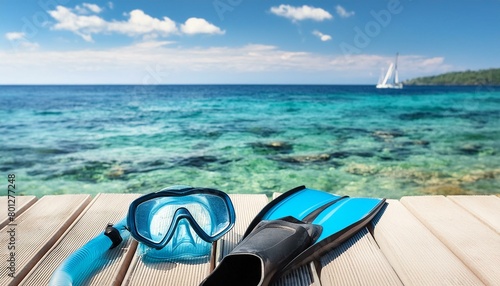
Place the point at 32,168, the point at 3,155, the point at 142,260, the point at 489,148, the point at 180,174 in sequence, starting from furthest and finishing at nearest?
the point at 489,148
the point at 3,155
the point at 32,168
the point at 180,174
the point at 142,260

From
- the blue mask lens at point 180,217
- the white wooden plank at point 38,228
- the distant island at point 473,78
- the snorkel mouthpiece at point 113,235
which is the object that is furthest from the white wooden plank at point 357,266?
the distant island at point 473,78

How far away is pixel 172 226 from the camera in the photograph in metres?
1.76

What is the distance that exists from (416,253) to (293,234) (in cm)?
62

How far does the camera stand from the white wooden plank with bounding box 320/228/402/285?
62.4 inches

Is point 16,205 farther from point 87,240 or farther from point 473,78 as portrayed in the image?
→ point 473,78

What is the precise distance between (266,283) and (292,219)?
0.51m

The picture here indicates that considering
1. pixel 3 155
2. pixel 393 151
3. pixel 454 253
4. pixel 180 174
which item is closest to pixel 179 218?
pixel 454 253

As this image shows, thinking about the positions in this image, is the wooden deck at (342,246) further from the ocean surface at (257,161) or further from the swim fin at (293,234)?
the ocean surface at (257,161)

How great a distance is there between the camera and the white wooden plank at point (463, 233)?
172 centimetres

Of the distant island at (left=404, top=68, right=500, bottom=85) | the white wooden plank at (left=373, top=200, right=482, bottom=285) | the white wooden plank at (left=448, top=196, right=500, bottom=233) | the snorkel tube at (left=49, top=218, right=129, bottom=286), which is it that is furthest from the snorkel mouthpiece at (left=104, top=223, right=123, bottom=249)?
the distant island at (left=404, top=68, right=500, bottom=85)

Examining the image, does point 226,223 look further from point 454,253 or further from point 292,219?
point 454,253

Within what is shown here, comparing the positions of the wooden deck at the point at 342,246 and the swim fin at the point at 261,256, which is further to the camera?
the wooden deck at the point at 342,246

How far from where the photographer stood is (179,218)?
178cm

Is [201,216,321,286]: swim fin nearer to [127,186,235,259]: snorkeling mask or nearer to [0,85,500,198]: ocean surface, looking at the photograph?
[127,186,235,259]: snorkeling mask
